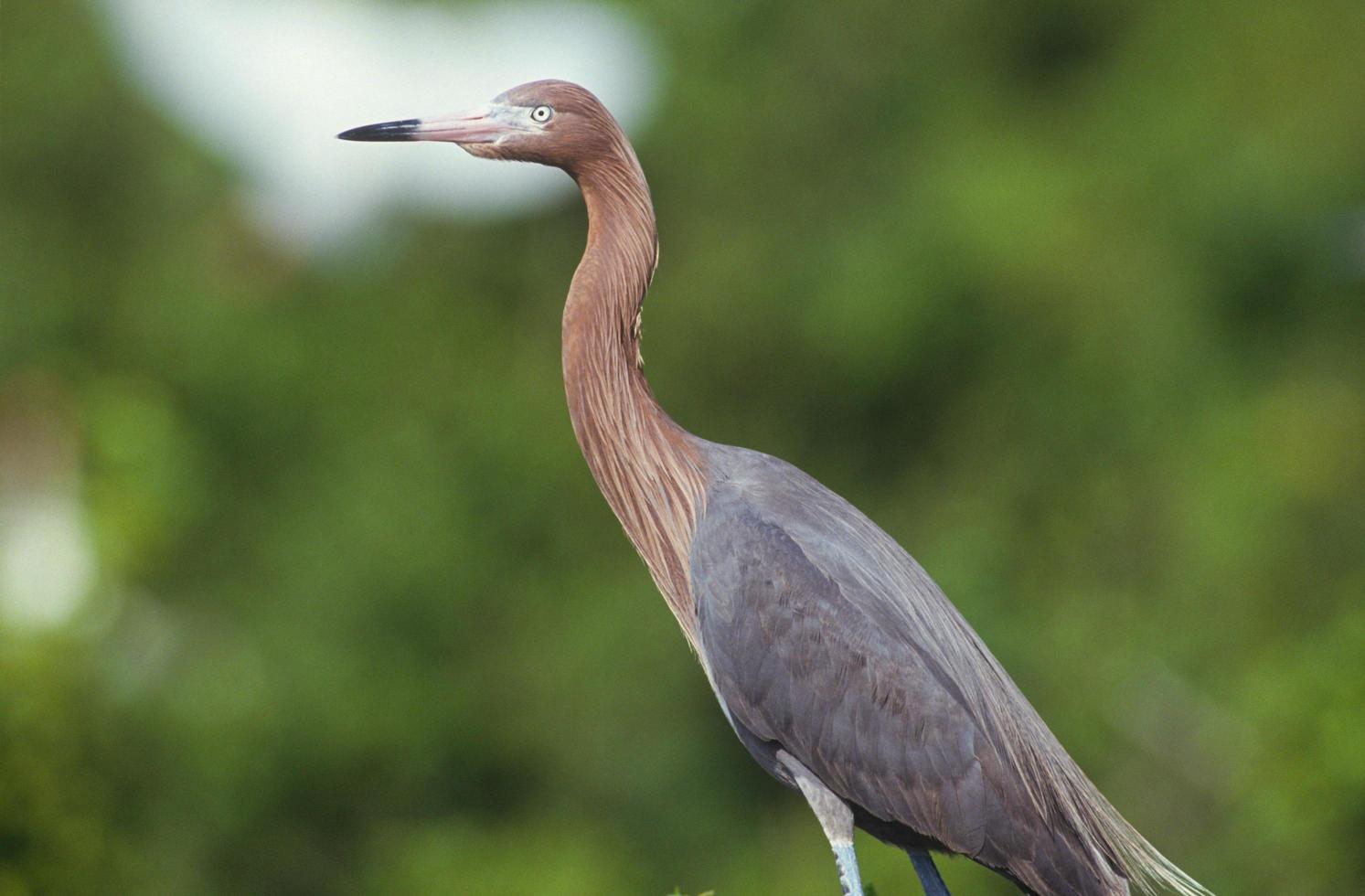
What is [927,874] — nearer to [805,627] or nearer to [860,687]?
[860,687]

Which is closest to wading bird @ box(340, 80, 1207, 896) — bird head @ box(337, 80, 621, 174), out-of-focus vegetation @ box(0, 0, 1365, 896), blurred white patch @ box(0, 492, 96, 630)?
bird head @ box(337, 80, 621, 174)

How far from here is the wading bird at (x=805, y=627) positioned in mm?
4676

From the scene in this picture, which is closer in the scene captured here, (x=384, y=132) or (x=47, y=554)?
(x=384, y=132)

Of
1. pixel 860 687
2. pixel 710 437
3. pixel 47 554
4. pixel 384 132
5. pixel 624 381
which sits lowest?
pixel 47 554

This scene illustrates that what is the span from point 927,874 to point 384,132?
7.80 feet

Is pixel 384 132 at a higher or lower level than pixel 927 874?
higher

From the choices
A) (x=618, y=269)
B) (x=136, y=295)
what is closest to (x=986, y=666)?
(x=618, y=269)

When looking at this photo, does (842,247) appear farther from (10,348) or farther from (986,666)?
(986,666)

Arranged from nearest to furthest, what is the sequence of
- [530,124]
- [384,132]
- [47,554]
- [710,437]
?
[384,132] → [530,124] → [47,554] → [710,437]

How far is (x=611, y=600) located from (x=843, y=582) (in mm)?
17759

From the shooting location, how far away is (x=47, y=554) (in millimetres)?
19344

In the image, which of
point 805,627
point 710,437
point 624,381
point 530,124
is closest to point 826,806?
point 805,627

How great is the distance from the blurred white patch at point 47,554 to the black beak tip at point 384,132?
1412cm

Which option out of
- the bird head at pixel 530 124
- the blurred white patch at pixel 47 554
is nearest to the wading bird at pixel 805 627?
the bird head at pixel 530 124
